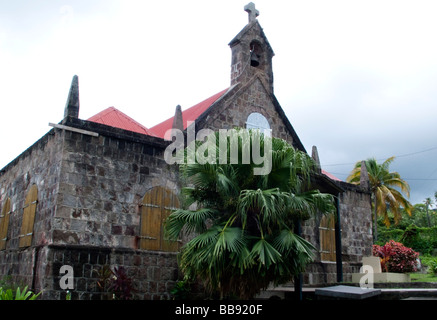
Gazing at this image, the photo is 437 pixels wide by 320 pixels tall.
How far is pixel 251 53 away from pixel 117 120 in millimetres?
5166

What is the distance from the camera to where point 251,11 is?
650 inches

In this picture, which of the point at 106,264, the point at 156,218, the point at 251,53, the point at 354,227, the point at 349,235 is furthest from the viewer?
the point at 354,227

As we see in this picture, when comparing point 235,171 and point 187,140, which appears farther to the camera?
point 187,140

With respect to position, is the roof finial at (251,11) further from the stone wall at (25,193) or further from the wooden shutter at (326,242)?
the stone wall at (25,193)

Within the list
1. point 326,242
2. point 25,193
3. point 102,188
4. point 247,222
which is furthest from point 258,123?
point 25,193

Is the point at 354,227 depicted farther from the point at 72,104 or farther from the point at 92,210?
the point at 72,104

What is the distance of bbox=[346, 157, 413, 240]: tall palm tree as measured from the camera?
32.9 m

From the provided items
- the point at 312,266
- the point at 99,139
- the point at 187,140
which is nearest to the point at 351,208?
the point at 312,266

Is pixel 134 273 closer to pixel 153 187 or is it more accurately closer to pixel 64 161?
pixel 153 187

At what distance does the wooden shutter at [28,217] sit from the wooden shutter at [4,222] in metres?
1.96

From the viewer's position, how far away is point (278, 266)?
9.14 metres
